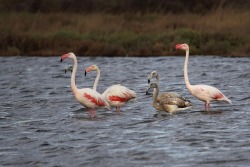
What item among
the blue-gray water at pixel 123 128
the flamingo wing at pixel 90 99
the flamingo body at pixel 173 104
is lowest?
the blue-gray water at pixel 123 128

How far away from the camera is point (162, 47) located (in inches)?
1004

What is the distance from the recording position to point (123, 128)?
1307 cm

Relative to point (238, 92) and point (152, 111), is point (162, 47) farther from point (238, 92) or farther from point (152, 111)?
point (152, 111)

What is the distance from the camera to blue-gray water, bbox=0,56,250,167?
10547 millimetres

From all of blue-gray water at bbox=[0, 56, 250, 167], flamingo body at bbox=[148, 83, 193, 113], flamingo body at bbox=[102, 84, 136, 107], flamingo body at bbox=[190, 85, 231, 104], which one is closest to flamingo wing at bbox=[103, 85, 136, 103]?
flamingo body at bbox=[102, 84, 136, 107]

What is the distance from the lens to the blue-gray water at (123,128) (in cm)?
1055

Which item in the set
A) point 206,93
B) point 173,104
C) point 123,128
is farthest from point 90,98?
point 206,93

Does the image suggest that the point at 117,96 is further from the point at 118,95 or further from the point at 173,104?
the point at 173,104

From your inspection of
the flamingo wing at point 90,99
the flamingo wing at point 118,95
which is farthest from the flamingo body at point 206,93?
the flamingo wing at point 90,99

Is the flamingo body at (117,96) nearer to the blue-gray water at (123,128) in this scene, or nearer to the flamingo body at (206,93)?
the blue-gray water at (123,128)

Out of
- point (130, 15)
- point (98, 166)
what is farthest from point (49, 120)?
point (130, 15)

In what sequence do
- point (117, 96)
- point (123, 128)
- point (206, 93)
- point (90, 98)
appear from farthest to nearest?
point (117, 96), point (206, 93), point (90, 98), point (123, 128)

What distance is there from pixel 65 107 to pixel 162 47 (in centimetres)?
971

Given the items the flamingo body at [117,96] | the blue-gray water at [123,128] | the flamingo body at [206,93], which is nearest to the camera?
the blue-gray water at [123,128]
